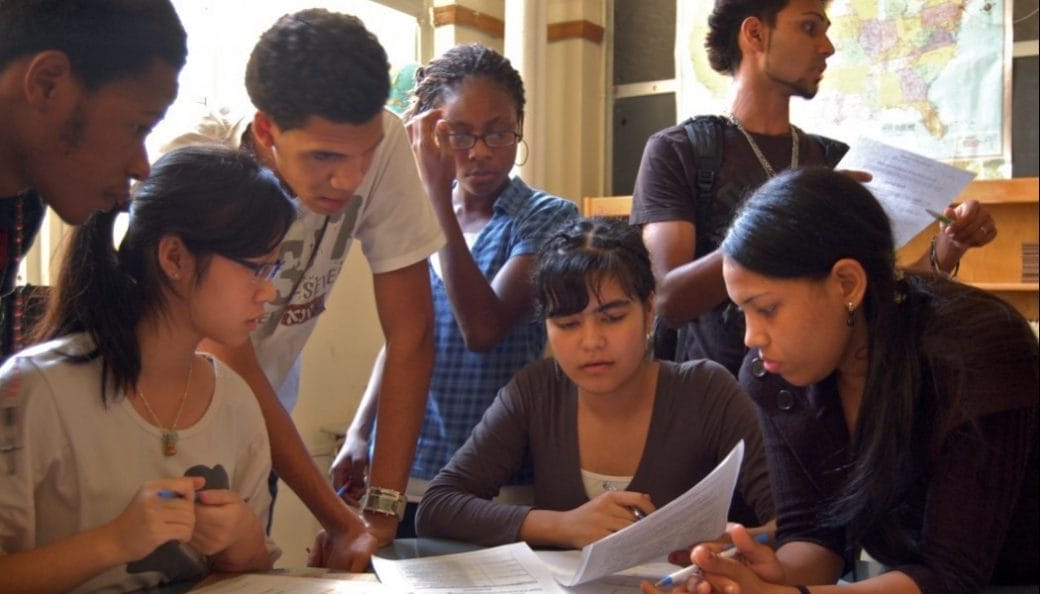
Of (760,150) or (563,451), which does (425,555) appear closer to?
(563,451)

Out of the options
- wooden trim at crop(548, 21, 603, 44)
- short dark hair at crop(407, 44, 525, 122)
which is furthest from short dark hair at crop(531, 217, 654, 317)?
wooden trim at crop(548, 21, 603, 44)

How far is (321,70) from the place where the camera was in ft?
4.07

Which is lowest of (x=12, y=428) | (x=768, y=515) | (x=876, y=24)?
(x=768, y=515)

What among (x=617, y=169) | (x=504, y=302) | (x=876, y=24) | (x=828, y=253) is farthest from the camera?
(x=617, y=169)

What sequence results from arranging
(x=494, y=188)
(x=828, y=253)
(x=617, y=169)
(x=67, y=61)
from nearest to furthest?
(x=67, y=61) → (x=828, y=253) → (x=494, y=188) → (x=617, y=169)

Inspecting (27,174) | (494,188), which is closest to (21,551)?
(27,174)

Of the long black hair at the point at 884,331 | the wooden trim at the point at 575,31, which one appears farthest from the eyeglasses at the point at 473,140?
the wooden trim at the point at 575,31

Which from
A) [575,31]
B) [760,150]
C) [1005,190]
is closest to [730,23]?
[760,150]

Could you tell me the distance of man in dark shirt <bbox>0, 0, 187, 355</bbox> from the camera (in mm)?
877

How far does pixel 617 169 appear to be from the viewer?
4297 mm

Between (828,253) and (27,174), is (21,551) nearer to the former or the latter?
(27,174)

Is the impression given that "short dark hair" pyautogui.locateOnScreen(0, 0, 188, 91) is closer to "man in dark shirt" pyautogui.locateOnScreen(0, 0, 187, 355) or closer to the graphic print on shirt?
"man in dark shirt" pyautogui.locateOnScreen(0, 0, 187, 355)

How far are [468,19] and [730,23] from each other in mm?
2108

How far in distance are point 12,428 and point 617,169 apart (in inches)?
137
